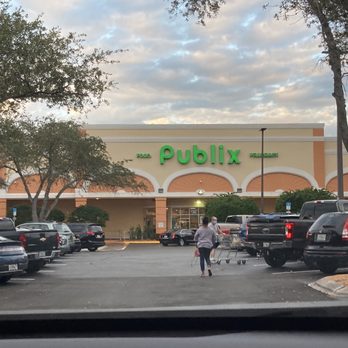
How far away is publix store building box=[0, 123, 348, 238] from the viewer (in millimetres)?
55219

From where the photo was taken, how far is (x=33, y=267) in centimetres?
1814

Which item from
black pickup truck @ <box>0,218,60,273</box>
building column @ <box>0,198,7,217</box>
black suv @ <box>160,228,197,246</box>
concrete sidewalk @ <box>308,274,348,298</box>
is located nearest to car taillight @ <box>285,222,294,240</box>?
concrete sidewalk @ <box>308,274,348,298</box>

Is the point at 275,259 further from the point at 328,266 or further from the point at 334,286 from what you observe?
the point at 334,286

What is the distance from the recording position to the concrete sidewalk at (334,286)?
10806 millimetres

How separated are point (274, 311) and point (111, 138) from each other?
5089 centimetres

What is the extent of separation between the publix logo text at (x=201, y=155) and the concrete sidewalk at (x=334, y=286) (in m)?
42.8

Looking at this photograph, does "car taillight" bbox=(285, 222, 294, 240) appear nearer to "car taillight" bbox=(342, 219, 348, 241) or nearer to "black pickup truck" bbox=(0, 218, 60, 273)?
"car taillight" bbox=(342, 219, 348, 241)

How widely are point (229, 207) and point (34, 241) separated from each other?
27.0 metres

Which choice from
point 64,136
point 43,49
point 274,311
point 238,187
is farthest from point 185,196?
point 274,311

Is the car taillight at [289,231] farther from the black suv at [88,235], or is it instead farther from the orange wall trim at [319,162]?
the orange wall trim at [319,162]

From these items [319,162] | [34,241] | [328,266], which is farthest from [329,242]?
[319,162]

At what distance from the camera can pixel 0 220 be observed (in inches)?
689

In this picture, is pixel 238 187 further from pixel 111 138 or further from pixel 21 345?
pixel 21 345

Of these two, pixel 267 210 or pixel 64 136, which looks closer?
pixel 64 136
